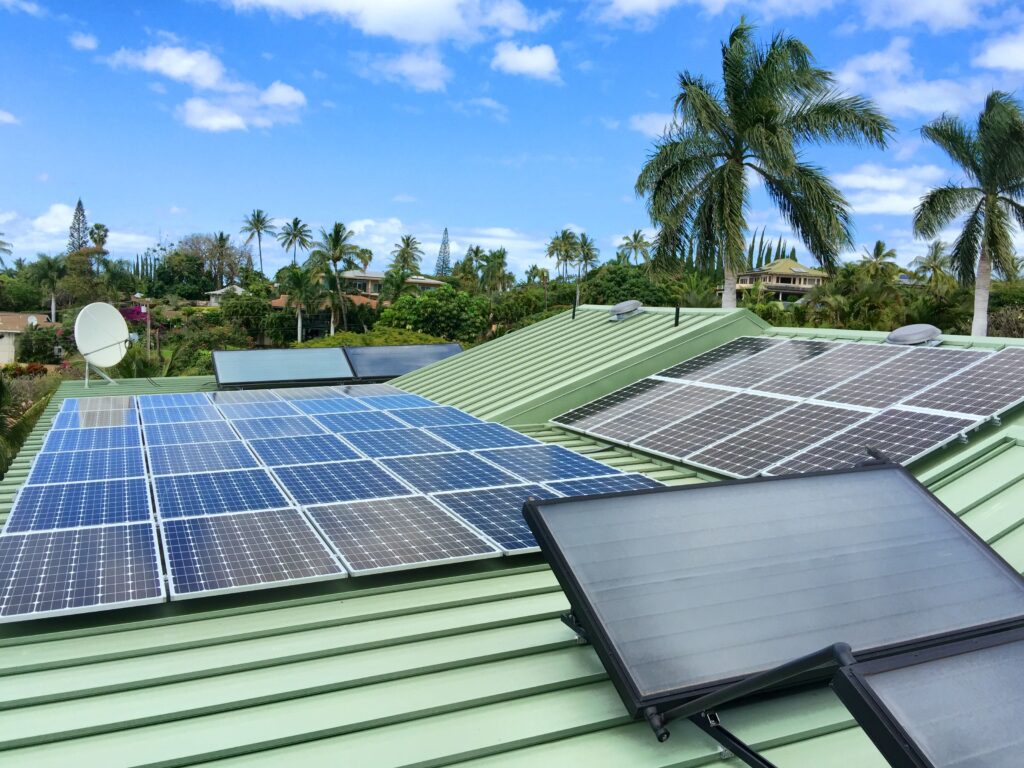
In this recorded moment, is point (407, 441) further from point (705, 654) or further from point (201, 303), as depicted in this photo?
point (201, 303)

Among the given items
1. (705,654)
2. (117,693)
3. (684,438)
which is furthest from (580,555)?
(684,438)

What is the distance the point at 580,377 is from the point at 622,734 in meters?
8.98

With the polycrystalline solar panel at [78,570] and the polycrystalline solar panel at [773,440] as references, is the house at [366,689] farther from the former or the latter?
the polycrystalline solar panel at [773,440]

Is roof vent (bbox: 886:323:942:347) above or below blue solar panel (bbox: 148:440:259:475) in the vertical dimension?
above

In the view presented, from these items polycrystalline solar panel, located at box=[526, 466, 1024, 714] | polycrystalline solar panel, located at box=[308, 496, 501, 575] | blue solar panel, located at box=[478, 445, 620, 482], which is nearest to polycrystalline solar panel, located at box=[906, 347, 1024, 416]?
blue solar panel, located at box=[478, 445, 620, 482]

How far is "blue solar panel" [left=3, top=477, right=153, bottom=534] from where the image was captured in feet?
21.4

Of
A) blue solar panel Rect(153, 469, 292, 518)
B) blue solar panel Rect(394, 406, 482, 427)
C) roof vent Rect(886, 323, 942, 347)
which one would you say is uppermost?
roof vent Rect(886, 323, 942, 347)

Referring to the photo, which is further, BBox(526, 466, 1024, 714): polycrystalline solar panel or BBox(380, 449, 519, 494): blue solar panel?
BBox(380, 449, 519, 494): blue solar panel

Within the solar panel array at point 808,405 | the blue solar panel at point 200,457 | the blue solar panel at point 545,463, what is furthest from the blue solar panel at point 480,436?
the blue solar panel at point 200,457

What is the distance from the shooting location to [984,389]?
29.5ft

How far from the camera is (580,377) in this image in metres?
13.0

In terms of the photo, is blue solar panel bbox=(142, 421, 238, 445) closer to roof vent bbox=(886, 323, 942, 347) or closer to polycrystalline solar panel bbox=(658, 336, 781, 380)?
polycrystalline solar panel bbox=(658, 336, 781, 380)

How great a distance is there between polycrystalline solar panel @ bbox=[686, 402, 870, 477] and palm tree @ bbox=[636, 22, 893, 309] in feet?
74.4

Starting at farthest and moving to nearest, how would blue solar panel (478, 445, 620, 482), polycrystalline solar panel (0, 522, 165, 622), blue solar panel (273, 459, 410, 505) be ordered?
blue solar panel (478, 445, 620, 482), blue solar panel (273, 459, 410, 505), polycrystalline solar panel (0, 522, 165, 622)
